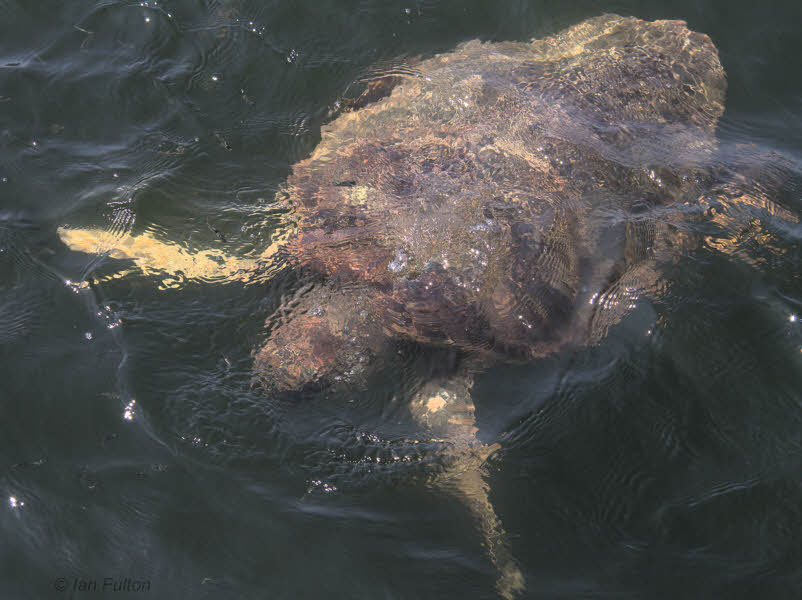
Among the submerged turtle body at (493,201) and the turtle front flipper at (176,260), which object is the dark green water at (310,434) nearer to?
the turtle front flipper at (176,260)

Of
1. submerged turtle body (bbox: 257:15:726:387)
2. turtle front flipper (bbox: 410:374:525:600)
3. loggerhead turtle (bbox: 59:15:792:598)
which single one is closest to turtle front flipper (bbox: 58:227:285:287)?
loggerhead turtle (bbox: 59:15:792:598)

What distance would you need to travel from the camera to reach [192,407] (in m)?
2.88

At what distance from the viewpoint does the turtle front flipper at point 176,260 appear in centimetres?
327

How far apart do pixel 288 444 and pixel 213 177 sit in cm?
201

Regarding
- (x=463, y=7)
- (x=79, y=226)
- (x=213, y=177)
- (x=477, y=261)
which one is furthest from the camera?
(x=463, y=7)

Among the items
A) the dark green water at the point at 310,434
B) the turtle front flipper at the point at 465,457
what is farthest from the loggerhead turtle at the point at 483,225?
the dark green water at the point at 310,434

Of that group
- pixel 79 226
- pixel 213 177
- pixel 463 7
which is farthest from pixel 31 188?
pixel 463 7

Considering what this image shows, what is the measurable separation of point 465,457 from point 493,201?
1355mm

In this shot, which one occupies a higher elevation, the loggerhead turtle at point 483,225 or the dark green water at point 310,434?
the loggerhead turtle at point 483,225

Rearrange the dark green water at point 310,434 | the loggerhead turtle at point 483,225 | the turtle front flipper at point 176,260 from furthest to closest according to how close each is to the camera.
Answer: the turtle front flipper at point 176,260 < the loggerhead turtle at point 483,225 < the dark green water at point 310,434

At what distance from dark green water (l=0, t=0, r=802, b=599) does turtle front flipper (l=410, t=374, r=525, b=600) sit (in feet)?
0.19

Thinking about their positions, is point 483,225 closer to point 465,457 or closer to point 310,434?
point 465,457

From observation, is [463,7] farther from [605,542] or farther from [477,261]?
[605,542]

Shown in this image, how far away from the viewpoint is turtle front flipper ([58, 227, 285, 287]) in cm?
Answer: 327
